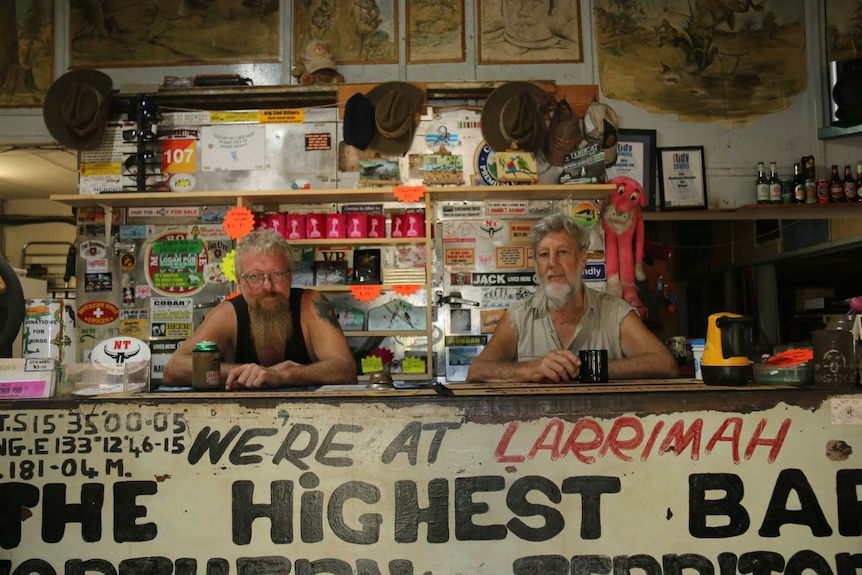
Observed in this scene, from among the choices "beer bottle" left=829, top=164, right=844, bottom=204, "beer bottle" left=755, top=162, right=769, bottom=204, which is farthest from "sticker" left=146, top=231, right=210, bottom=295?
"beer bottle" left=829, top=164, right=844, bottom=204

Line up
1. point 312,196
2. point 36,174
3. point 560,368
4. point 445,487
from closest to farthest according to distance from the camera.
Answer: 1. point 445,487
2. point 560,368
3. point 312,196
4. point 36,174

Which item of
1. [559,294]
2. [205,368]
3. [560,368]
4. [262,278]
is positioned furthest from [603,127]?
[205,368]

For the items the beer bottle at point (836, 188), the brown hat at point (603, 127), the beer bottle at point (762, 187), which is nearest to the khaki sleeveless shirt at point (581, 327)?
the brown hat at point (603, 127)

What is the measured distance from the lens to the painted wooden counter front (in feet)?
5.30

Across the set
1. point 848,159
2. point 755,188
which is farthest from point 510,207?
point 848,159

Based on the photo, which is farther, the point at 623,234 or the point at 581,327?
the point at 623,234

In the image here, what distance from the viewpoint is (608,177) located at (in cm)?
488

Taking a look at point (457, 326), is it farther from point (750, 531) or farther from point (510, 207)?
point (750, 531)

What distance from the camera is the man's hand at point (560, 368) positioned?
2.27 meters

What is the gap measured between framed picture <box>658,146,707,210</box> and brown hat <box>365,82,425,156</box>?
1782 millimetres

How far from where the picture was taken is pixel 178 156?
4.84 meters

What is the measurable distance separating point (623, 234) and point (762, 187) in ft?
3.58

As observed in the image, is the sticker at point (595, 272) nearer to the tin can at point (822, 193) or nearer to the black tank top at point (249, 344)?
the tin can at point (822, 193)

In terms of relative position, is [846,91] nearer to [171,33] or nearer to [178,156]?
[178,156]
